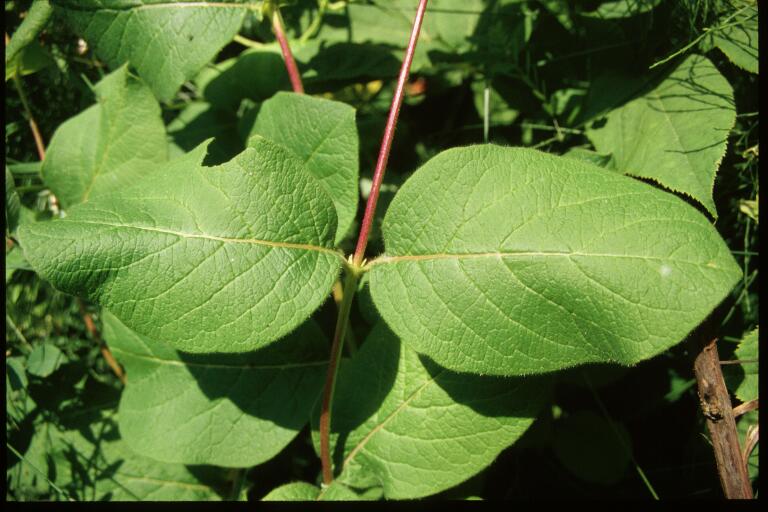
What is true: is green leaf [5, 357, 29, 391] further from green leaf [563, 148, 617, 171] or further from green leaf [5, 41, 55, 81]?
green leaf [563, 148, 617, 171]

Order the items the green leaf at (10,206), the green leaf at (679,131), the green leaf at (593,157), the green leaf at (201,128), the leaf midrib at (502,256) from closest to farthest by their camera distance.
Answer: the leaf midrib at (502,256) → the green leaf at (679,131) → the green leaf at (593,157) → the green leaf at (10,206) → the green leaf at (201,128)

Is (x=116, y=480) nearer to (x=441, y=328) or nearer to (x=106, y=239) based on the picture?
(x=106, y=239)

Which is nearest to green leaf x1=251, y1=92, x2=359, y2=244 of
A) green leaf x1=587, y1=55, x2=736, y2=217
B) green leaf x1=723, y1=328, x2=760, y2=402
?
green leaf x1=587, y1=55, x2=736, y2=217

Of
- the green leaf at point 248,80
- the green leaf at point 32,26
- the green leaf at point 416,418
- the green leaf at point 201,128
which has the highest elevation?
the green leaf at point 32,26

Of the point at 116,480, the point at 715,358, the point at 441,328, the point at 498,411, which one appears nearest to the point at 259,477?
the point at 116,480

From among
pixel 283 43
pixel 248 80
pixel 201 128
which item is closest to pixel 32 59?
pixel 201 128

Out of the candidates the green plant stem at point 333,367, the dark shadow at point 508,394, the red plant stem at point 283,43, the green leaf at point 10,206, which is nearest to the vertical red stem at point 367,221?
the green plant stem at point 333,367

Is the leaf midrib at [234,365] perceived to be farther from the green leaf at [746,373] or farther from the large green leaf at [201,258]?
the green leaf at [746,373]
